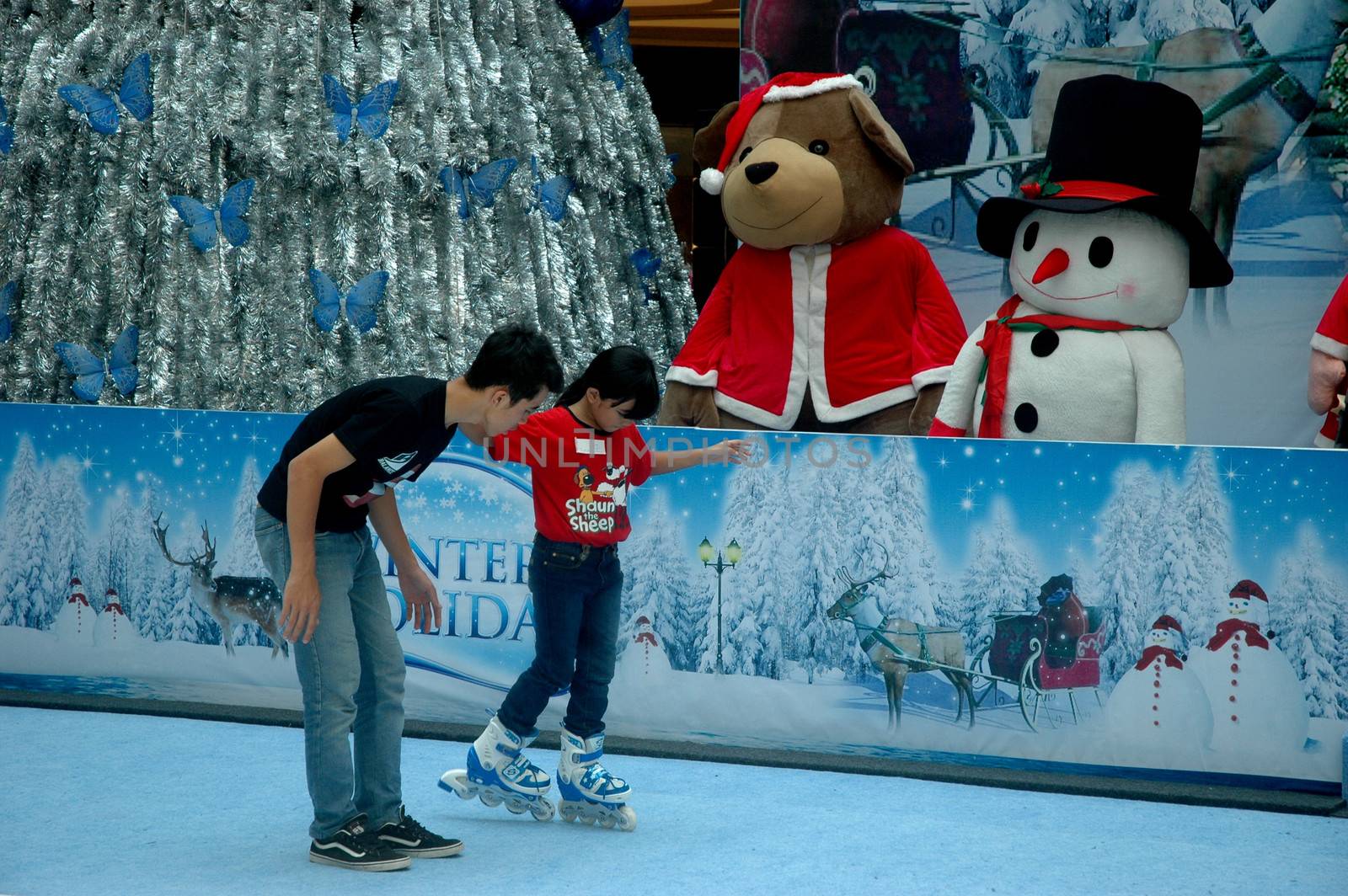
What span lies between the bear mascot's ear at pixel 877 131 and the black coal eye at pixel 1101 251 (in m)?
0.64

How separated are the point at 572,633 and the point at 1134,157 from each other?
188cm

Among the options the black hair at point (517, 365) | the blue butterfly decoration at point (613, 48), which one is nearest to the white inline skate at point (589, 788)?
the black hair at point (517, 365)

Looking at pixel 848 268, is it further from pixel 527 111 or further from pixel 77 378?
pixel 77 378

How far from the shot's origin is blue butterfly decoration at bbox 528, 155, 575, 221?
14.2 ft

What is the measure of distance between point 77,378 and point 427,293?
3.65 feet

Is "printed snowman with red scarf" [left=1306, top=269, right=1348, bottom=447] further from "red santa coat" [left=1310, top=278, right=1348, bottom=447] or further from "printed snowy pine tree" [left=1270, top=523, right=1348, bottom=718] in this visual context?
"printed snowy pine tree" [left=1270, top=523, right=1348, bottom=718]

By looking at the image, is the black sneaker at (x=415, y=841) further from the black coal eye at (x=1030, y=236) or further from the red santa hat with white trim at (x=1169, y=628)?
the black coal eye at (x=1030, y=236)

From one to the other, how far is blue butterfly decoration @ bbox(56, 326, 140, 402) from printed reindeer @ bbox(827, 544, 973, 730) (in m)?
2.30

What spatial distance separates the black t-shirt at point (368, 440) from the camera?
2.39m

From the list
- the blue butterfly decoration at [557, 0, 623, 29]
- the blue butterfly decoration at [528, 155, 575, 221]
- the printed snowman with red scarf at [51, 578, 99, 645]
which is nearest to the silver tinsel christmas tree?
the blue butterfly decoration at [528, 155, 575, 221]

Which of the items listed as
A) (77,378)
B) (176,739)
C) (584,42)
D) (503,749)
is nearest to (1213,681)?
(503,749)

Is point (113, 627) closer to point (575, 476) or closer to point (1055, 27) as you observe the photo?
point (575, 476)

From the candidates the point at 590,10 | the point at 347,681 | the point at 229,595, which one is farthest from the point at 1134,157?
the point at 229,595

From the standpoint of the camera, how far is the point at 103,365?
4223 millimetres
